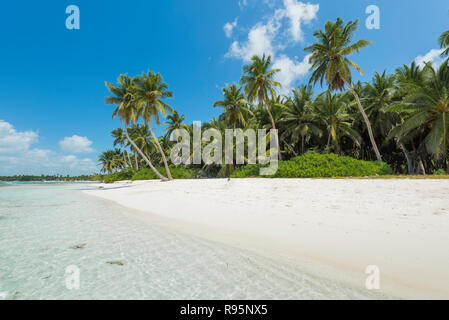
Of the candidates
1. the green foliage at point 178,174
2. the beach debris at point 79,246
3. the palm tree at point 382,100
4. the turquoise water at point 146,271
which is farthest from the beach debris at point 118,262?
the palm tree at point 382,100

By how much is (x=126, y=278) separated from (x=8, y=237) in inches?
169

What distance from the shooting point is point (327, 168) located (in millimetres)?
13289

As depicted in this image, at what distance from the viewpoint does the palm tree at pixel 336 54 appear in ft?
54.6

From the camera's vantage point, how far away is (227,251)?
138 inches

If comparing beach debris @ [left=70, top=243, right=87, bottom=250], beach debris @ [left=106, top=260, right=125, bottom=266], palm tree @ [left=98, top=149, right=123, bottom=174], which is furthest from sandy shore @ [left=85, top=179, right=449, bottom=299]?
palm tree @ [left=98, top=149, right=123, bottom=174]

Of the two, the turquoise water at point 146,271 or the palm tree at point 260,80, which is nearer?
the turquoise water at point 146,271

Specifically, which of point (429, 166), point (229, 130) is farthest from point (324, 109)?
point (429, 166)

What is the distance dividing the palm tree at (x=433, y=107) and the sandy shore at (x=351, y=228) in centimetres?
887

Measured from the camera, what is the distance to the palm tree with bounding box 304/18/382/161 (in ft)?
54.6

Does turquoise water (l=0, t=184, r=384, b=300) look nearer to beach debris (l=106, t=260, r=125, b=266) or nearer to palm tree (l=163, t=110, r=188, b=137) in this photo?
beach debris (l=106, t=260, r=125, b=266)

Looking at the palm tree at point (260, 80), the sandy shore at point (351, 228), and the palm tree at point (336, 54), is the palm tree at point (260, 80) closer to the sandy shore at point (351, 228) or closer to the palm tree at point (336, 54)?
the palm tree at point (336, 54)

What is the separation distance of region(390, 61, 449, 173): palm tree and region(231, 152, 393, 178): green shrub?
3422 millimetres

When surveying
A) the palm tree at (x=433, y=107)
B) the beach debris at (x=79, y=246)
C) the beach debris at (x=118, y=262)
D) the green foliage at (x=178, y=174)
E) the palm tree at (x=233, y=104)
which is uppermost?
the palm tree at (x=233, y=104)
